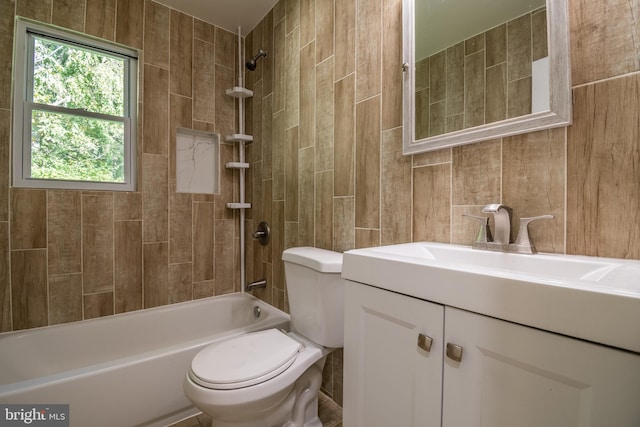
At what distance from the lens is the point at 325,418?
1466mm

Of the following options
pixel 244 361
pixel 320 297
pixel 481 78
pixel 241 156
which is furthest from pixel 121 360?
pixel 481 78

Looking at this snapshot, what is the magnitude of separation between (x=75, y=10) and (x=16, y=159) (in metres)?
1.00

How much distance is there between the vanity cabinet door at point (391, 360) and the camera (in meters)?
0.68

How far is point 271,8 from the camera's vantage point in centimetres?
205

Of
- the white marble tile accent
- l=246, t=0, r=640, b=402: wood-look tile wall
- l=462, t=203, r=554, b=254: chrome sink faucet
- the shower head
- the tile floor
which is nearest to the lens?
l=246, t=0, r=640, b=402: wood-look tile wall

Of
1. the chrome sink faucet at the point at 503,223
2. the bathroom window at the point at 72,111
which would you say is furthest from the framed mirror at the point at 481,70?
the bathroom window at the point at 72,111

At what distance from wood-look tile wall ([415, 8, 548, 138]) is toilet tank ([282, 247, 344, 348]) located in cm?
70

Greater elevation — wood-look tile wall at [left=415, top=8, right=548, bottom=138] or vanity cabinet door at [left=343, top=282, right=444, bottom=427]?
wood-look tile wall at [left=415, top=8, right=548, bottom=138]

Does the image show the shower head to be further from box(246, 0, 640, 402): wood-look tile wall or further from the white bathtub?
the white bathtub

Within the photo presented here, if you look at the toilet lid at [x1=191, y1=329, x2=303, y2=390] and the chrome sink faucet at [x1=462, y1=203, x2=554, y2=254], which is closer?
the chrome sink faucet at [x1=462, y1=203, x2=554, y2=254]

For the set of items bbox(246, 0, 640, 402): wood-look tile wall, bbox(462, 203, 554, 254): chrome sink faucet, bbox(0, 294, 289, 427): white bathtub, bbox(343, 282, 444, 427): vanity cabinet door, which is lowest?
bbox(0, 294, 289, 427): white bathtub

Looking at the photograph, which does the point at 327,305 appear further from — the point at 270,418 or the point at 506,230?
the point at 506,230

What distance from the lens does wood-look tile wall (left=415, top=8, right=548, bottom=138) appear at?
89 centimetres

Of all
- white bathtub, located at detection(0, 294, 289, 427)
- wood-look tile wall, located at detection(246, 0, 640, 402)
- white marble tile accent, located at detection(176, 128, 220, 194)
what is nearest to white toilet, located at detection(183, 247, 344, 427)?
wood-look tile wall, located at detection(246, 0, 640, 402)
